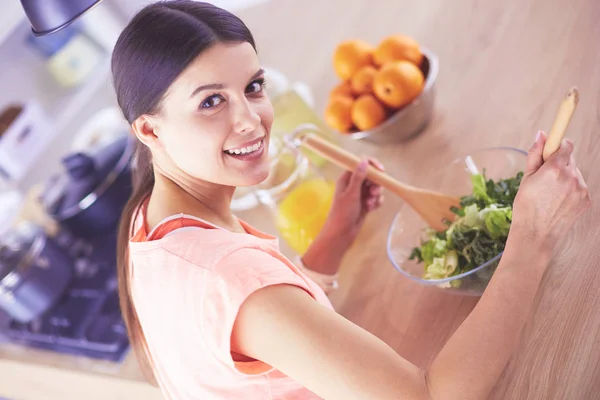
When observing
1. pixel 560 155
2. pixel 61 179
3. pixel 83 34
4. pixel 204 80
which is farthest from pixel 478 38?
pixel 83 34

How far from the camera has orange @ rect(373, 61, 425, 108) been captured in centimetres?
115

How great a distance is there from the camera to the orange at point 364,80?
1.22 metres

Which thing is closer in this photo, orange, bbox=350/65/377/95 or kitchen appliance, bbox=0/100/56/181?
orange, bbox=350/65/377/95

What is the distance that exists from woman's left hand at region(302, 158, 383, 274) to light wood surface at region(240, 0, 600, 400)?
0.11 feet

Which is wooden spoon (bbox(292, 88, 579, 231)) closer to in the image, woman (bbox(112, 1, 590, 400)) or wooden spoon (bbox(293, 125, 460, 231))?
wooden spoon (bbox(293, 125, 460, 231))

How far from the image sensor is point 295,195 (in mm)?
1204

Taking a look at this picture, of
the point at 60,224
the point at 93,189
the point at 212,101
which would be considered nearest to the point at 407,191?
the point at 212,101

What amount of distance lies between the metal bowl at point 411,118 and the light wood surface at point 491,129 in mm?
29

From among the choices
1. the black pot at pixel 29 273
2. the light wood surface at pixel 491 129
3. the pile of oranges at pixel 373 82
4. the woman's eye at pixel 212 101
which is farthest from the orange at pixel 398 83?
the black pot at pixel 29 273

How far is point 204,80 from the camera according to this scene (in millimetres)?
717

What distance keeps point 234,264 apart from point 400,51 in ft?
2.26

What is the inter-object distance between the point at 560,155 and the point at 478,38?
67cm

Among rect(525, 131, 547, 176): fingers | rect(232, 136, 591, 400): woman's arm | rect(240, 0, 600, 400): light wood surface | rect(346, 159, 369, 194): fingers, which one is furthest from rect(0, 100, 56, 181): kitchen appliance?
rect(525, 131, 547, 176): fingers

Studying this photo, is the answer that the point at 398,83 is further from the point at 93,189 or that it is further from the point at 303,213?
the point at 93,189
